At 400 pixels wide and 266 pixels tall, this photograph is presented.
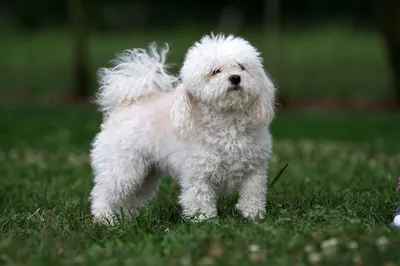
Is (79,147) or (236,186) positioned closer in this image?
(236,186)

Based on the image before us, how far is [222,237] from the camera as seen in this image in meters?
4.57

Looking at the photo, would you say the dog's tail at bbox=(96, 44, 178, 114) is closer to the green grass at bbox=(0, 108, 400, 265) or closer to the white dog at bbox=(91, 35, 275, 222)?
the white dog at bbox=(91, 35, 275, 222)

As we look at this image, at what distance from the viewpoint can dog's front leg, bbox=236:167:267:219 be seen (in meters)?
5.41

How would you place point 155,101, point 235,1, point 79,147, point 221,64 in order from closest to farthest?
1. point 221,64
2. point 155,101
3. point 79,147
4. point 235,1

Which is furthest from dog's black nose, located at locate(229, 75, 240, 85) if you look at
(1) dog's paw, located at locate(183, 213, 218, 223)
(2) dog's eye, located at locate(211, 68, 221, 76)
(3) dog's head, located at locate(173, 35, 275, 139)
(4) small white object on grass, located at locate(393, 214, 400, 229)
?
(4) small white object on grass, located at locate(393, 214, 400, 229)

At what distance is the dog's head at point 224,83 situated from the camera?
5.22 meters

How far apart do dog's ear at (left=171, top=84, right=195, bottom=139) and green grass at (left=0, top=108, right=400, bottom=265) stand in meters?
0.62

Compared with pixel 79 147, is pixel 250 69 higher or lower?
higher

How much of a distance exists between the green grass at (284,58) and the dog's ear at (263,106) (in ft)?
37.3

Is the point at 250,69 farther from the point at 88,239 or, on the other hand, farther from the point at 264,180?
the point at 88,239

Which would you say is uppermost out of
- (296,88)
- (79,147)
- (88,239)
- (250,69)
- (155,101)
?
(250,69)

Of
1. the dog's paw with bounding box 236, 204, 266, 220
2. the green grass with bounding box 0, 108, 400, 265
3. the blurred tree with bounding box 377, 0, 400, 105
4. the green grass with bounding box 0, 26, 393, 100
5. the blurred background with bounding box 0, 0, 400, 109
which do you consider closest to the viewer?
the green grass with bounding box 0, 108, 400, 265

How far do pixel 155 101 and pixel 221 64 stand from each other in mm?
768

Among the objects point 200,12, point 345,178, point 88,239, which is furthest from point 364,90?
point 88,239
